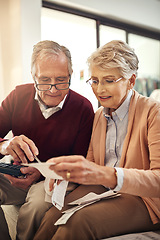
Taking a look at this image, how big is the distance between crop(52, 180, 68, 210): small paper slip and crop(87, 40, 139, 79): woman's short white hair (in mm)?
604

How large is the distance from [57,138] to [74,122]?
0.46 feet

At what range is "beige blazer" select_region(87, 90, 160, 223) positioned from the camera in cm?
101

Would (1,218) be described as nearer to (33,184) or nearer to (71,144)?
(33,184)

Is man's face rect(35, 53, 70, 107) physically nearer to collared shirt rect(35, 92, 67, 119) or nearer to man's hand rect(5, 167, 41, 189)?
collared shirt rect(35, 92, 67, 119)

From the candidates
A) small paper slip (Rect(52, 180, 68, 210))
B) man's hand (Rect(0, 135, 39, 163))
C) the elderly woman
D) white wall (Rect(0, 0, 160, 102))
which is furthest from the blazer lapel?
white wall (Rect(0, 0, 160, 102))

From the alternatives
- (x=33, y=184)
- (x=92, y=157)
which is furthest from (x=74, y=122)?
(x=33, y=184)

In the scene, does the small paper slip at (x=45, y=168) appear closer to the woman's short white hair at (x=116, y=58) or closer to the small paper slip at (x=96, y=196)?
the small paper slip at (x=96, y=196)

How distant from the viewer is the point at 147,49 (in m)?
4.02

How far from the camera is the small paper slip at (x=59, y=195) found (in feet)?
3.75

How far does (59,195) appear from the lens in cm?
117

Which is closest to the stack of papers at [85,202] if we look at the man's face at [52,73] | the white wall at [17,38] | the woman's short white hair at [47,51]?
the man's face at [52,73]

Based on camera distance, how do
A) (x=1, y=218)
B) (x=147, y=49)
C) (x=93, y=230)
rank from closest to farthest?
1. (x=93, y=230)
2. (x=1, y=218)
3. (x=147, y=49)

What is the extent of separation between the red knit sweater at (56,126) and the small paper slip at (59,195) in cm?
35

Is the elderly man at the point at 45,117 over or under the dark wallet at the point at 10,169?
over
